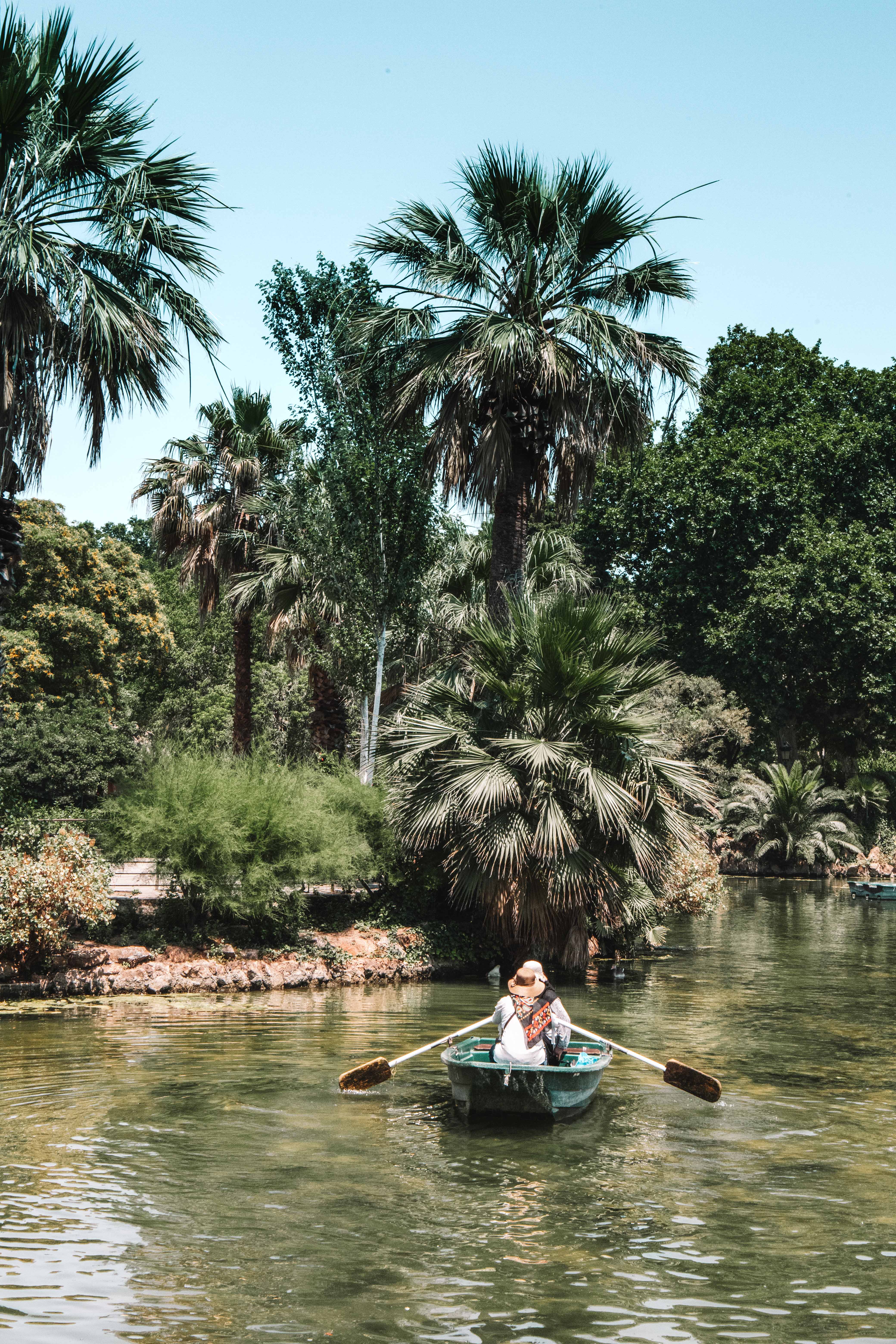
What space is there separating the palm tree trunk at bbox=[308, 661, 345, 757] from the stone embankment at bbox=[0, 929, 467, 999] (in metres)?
11.1

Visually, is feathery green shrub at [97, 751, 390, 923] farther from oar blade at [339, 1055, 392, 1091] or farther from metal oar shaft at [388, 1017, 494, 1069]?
oar blade at [339, 1055, 392, 1091]

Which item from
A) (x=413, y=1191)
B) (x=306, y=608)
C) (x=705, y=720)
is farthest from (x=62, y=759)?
(x=705, y=720)

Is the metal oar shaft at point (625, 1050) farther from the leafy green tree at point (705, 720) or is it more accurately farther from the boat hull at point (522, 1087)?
the leafy green tree at point (705, 720)

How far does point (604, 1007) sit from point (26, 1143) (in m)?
9.63

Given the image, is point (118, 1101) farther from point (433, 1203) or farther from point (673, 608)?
point (673, 608)

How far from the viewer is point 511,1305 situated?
6996 millimetres

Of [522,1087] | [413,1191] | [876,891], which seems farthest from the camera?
[876,891]

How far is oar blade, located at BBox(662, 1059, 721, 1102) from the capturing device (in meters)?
11.9

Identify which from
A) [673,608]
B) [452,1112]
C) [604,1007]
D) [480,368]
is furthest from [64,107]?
[673,608]

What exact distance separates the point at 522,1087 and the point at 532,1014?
90 cm

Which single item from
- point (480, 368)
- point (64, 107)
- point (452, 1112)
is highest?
point (64, 107)

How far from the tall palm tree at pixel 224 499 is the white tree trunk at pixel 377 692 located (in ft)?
17.0

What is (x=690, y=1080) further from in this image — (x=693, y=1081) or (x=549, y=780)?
(x=549, y=780)

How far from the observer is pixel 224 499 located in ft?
104
